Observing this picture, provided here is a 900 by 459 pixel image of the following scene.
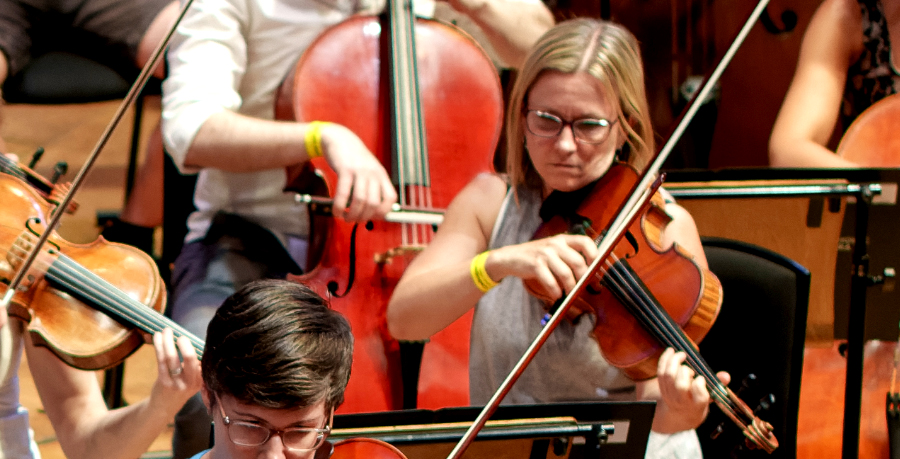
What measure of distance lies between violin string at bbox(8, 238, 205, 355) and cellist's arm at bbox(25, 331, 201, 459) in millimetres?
45

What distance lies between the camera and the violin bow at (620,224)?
35.0 inches

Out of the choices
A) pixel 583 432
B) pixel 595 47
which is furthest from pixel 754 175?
pixel 583 432

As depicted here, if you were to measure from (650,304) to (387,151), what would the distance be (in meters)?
0.52

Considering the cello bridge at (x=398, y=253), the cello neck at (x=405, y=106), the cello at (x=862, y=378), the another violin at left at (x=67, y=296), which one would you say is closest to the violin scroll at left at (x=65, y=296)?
the another violin at left at (x=67, y=296)

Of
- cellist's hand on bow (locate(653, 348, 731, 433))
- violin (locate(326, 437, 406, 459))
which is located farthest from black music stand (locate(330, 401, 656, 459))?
cellist's hand on bow (locate(653, 348, 731, 433))

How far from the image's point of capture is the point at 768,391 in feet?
4.21

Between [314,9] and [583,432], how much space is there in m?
0.98

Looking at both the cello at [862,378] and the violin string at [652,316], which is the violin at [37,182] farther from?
the cello at [862,378]

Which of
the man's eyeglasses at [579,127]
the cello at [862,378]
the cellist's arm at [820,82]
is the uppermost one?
the cellist's arm at [820,82]

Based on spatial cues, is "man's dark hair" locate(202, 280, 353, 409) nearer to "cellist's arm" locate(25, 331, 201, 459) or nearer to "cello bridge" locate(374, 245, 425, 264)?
"cellist's arm" locate(25, 331, 201, 459)

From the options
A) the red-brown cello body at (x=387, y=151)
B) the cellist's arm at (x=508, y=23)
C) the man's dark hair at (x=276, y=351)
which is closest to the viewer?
the man's dark hair at (x=276, y=351)

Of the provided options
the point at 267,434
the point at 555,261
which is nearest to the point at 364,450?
the point at 267,434

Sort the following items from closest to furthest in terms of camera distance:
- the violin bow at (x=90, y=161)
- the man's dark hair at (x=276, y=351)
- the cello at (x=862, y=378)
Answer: the man's dark hair at (x=276, y=351), the violin bow at (x=90, y=161), the cello at (x=862, y=378)

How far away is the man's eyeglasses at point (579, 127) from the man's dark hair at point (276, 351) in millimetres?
509
